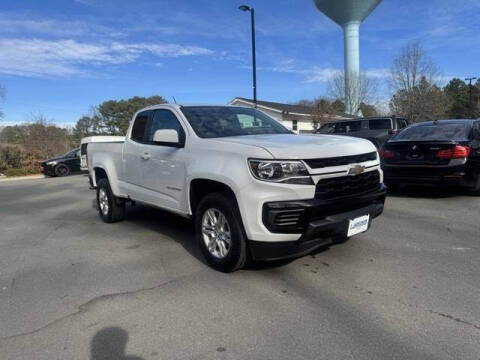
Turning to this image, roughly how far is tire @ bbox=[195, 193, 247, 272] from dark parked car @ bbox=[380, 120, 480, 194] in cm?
502

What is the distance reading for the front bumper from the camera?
3.67 meters

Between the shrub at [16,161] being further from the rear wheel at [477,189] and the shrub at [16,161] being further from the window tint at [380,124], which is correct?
the rear wheel at [477,189]

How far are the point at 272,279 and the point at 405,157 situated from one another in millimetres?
5029

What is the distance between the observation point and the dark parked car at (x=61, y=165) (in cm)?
2205

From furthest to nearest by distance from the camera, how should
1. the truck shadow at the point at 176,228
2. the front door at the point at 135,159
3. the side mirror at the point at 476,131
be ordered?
the side mirror at the point at 476,131, the front door at the point at 135,159, the truck shadow at the point at 176,228

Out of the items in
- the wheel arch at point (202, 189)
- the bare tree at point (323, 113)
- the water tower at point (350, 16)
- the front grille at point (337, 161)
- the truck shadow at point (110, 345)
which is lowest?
the truck shadow at point (110, 345)

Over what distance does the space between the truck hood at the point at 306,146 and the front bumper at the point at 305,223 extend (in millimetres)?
446

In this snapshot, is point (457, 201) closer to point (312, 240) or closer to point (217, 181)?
point (312, 240)

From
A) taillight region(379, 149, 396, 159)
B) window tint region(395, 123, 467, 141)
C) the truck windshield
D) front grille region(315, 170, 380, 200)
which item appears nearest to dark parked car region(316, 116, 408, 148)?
window tint region(395, 123, 467, 141)

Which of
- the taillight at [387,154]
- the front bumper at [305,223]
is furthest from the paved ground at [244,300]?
the taillight at [387,154]

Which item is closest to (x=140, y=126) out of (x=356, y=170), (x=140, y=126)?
(x=140, y=126)

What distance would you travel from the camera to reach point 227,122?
513 centimetres

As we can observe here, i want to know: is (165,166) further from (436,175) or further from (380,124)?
(380,124)

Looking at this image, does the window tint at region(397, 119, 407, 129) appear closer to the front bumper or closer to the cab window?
the cab window
